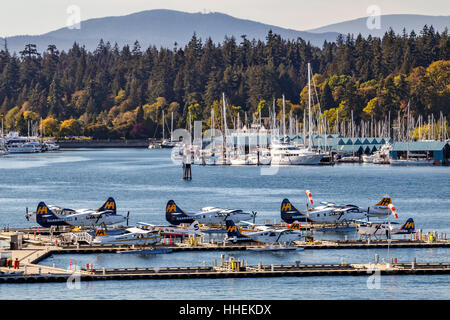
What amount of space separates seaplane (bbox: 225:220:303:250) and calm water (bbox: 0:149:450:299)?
1.43 metres

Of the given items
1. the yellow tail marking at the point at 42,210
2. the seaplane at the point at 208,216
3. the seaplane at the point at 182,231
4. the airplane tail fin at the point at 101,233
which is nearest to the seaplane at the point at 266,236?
the seaplane at the point at 182,231

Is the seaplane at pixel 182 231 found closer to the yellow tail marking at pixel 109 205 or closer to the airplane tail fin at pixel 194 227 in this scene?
the airplane tail fin at pixel 194 227

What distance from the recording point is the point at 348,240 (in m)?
69.6

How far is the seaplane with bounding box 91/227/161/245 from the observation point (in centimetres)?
6694

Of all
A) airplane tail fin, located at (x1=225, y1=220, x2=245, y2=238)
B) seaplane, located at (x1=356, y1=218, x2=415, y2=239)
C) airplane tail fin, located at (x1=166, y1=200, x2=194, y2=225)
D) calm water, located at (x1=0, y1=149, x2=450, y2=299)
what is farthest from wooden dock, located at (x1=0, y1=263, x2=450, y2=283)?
airplane tail fin, located at (x1=166, y1=200, x2=194, y2=225)

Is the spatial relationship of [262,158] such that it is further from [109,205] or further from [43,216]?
[43,216]

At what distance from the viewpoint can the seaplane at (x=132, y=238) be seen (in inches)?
2635

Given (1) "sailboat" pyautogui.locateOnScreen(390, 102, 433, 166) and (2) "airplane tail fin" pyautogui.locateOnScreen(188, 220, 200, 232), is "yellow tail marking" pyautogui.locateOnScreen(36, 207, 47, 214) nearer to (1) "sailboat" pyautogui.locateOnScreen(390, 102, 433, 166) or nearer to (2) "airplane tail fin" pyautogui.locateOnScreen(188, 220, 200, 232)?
(2) "airplane tail fin" pyautogui.locateOnScreen(188, 220, 200, 232)

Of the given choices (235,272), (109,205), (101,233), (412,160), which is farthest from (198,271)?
(412,160)

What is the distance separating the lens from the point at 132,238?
67125 millimetres

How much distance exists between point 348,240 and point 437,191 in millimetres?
52846

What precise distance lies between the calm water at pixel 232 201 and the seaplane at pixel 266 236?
1429 millimetres
